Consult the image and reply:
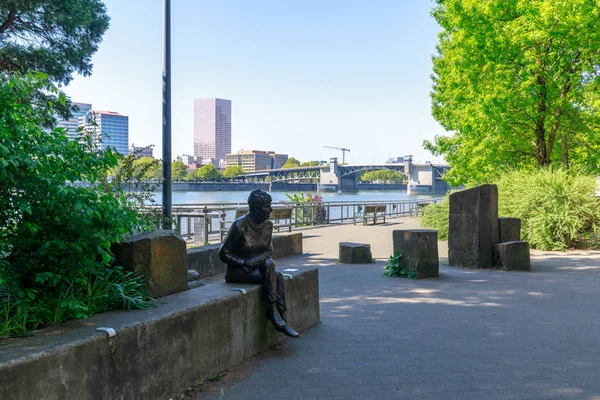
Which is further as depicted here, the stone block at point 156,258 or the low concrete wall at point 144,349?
the stone block at point 156,258

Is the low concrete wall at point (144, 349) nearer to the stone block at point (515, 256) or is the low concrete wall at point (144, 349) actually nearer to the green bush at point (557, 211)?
the stone block at point (515, 256)

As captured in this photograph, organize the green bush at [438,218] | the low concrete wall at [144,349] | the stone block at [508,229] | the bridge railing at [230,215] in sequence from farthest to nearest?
the green bush at [438,218], the bridge railing at [230,215], the stone block at [508,229], the low concrete wall at [144,349]

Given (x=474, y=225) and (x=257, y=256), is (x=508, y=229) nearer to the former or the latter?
(x=474, y=225)

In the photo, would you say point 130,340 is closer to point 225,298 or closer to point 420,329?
point 225,298

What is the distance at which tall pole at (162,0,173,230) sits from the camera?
30.4 ft

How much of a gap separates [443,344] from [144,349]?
10.2 feet

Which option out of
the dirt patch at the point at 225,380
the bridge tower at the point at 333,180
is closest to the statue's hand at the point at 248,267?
the dirt patch at the point at 225,380

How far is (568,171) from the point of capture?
16.0 metres

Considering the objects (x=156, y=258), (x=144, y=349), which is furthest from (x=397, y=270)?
(x=144, y=349)

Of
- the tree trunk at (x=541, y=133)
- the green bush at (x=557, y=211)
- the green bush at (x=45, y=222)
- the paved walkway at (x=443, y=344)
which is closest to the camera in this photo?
the green bush at (x=45, y=222)

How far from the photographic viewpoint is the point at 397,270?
9523 mm

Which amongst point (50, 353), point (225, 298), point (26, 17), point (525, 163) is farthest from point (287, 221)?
point (50, 353)

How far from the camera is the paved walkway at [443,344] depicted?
394 centimetres

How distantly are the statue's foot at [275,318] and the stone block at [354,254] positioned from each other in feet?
22.5
